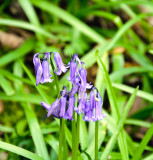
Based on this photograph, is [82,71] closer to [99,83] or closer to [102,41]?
[99,83]

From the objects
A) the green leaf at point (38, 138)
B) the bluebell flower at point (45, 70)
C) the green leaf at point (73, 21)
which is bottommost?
the green leaf at point (38, 138)

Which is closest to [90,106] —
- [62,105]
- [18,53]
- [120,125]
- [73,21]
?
[62,105]

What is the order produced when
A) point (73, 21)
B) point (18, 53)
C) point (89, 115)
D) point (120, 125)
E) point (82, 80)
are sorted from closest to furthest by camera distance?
point (82, 80)
point (89, 115)
point (120, 125)
point (18, 53)
point (73, 21)

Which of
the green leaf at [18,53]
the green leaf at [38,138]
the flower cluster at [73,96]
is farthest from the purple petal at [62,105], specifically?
the green leaf at [18,53]

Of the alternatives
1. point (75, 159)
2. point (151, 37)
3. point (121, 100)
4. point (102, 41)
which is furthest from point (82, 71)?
point (151, 37)

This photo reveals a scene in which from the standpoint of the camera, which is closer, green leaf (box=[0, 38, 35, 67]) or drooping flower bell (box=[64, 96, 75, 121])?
drooping flower bell (box=[64, 96, 75, 121])

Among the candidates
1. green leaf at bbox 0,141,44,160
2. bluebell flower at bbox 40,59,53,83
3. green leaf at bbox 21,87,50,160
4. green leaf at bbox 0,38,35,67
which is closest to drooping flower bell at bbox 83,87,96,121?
bluebell flower at bbox 40,59,53,83

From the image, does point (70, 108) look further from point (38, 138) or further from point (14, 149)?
point (38, 138)

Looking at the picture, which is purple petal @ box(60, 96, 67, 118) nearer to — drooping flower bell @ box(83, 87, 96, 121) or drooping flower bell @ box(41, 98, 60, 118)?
drooping flower bell @ box(41, 98, 60, 118)

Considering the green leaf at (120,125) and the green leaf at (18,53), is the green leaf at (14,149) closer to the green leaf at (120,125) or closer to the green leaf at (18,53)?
the green leaf at (120,125)

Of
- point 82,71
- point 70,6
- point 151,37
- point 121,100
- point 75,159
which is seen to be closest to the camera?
point 82,71

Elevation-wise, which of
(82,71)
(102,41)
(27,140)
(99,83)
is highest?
(102,41)
